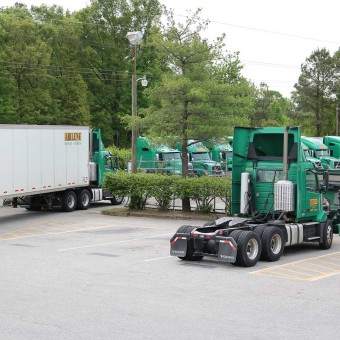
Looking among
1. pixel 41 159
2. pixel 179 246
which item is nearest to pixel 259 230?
pixel 179 246

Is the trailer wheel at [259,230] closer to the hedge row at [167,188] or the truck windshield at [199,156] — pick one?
the hedge row at [167,188]

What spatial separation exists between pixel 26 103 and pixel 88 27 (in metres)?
14.6

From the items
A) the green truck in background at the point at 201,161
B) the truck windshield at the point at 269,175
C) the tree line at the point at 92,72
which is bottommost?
the truck windshield at the point at 269,175

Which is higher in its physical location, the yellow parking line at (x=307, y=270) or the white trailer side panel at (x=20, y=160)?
the white trailer side panel at (x=20, y=160)

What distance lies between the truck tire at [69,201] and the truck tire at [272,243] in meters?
13.8

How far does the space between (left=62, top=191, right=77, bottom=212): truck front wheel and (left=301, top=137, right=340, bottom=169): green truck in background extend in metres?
19.1

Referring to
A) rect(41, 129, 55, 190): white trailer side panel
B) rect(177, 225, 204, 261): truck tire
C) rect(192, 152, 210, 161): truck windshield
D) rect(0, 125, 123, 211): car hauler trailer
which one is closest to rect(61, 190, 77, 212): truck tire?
rect(0, 125, 123, 211): car hauler trailer

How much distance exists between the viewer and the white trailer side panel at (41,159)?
23734mm

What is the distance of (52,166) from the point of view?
26.5 metres

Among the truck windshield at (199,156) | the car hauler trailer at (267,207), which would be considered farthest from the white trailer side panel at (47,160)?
the truck windshield at (199,156)

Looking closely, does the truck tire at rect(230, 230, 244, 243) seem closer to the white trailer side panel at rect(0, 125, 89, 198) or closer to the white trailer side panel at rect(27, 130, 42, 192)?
the white trailer side panel at rect(0, 125, 89, 198)

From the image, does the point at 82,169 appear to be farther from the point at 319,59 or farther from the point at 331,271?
the point at 319,59

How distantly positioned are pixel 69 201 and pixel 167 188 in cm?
482

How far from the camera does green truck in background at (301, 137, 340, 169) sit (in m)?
43.0
